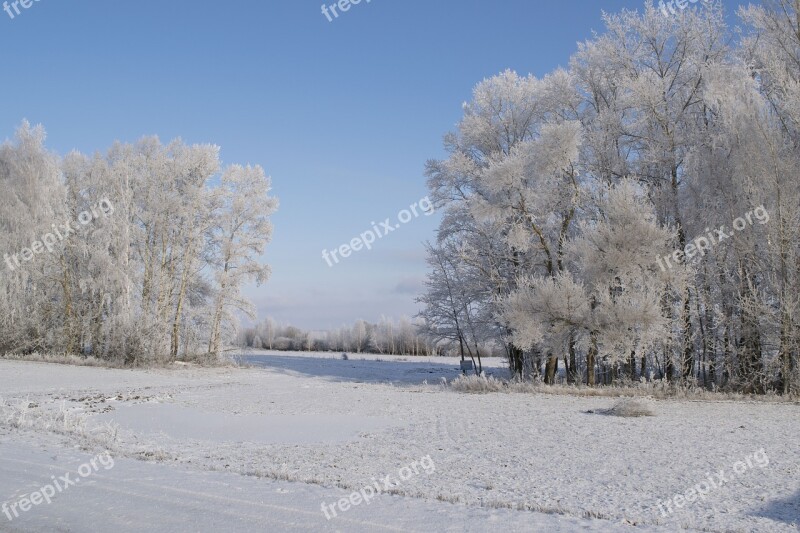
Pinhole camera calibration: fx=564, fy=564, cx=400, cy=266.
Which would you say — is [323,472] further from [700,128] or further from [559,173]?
[700,128]

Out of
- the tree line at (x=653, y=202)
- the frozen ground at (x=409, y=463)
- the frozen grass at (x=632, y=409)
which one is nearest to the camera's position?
the frozen ground at (x=409, y=463)

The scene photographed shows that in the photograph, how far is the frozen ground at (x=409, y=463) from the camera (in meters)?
6.00

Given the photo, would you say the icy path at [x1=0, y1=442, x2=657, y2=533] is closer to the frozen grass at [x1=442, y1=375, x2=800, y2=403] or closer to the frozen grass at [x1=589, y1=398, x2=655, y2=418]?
the frozen grass at [x1=589, y1=398, x2=655, y2=418]

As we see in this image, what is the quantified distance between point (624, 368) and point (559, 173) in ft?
29.3

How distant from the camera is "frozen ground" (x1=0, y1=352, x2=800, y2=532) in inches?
236

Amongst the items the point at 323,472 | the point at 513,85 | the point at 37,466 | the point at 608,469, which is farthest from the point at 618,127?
the point at 37,466

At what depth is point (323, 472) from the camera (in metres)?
8.33

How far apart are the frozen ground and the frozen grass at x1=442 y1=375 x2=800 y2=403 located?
1338 millimetres

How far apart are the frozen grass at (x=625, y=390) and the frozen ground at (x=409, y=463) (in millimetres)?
1338

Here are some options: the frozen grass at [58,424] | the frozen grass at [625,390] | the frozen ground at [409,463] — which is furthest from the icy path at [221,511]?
the frozen grass at [625,390]

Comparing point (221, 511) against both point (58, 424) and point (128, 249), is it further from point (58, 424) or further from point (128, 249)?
point (128, 249)

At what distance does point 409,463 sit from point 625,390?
12.3 meters

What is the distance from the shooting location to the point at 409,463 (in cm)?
902

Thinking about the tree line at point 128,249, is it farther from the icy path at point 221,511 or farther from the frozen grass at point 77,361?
the icy path at point 221,511
